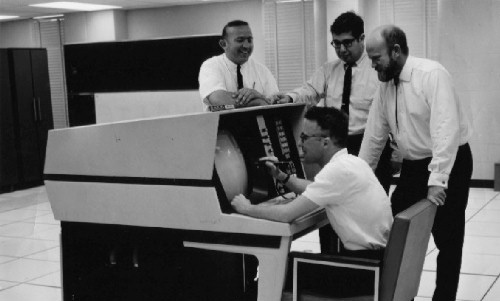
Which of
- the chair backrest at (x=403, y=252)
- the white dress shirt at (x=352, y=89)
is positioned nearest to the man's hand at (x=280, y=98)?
the white dress shirt at (x=352, y=89)

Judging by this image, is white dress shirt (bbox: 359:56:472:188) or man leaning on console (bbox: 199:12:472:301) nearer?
man leaning on console (bbox: 199:12:472:301)

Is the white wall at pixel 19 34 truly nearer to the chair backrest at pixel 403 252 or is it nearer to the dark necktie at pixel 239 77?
the dark necktie at pixel 239 77

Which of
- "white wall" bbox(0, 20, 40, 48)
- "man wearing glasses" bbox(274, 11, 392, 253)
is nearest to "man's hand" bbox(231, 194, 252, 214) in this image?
"man wearing glasses" bbox(274, 11, 392, 253)

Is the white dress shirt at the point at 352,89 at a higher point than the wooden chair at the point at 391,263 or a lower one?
higher

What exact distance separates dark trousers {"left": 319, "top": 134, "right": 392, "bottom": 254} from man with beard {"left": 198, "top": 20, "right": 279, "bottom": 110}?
0.54 m

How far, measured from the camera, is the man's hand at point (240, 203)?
8.68ft

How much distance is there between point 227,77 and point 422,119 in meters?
1.04

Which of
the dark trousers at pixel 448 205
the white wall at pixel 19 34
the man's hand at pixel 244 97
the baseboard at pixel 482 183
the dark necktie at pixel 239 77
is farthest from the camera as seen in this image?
the white wall at pixel 19 34

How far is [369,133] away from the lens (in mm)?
3424

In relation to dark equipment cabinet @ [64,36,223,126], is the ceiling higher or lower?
higher

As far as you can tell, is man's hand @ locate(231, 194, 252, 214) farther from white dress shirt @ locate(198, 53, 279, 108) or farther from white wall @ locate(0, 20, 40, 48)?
white wall @ locate(0, 20, 40, 48)

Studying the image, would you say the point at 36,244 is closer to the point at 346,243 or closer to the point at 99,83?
the point at 99,83

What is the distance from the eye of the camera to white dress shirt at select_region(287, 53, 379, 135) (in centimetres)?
371

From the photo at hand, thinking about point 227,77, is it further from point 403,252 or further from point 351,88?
point 403,252
